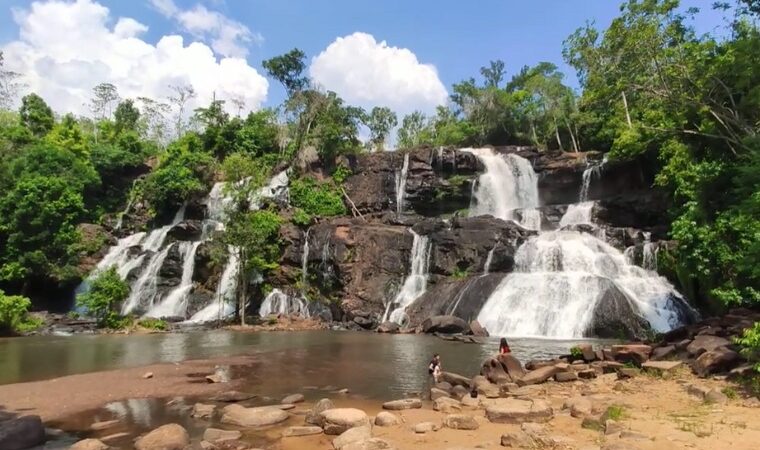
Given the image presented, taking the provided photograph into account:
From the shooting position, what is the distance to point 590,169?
41875 mm

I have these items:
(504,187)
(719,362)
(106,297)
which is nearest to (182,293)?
(106,297)

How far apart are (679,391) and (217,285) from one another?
30838 mm

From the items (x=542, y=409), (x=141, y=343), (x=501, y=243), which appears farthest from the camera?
(x=501, y=243)

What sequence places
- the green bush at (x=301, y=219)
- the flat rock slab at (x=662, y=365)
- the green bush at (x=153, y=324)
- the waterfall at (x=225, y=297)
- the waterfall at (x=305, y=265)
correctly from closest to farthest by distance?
the flat rock slab at (x=662, y=365), the green bush at (x=153, y=324), the waterfall at (x=225, y=297), the waterfall at (x=305, y=265), the green bush at (x=301, y=219)

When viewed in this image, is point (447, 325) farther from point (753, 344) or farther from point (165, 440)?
point (165, 440)

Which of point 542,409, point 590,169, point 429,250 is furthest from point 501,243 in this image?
point 542,409

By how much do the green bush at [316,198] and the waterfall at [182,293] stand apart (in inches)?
406

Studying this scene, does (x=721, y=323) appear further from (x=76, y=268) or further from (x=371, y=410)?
(x=76, y=268)

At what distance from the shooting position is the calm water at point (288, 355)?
14883 millimetres

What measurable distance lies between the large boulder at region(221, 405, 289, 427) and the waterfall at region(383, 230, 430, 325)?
20.2 m

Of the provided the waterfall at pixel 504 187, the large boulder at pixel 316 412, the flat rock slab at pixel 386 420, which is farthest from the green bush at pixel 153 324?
the waterfall at pixel 504 187

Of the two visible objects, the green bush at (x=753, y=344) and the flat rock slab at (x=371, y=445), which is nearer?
the flat rock slab at (x=371, y=445)

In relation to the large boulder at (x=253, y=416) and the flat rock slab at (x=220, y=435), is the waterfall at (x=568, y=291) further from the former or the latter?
the flat rock slab at (x=220, y=435)

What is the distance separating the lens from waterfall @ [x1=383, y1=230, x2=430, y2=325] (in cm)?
3157
